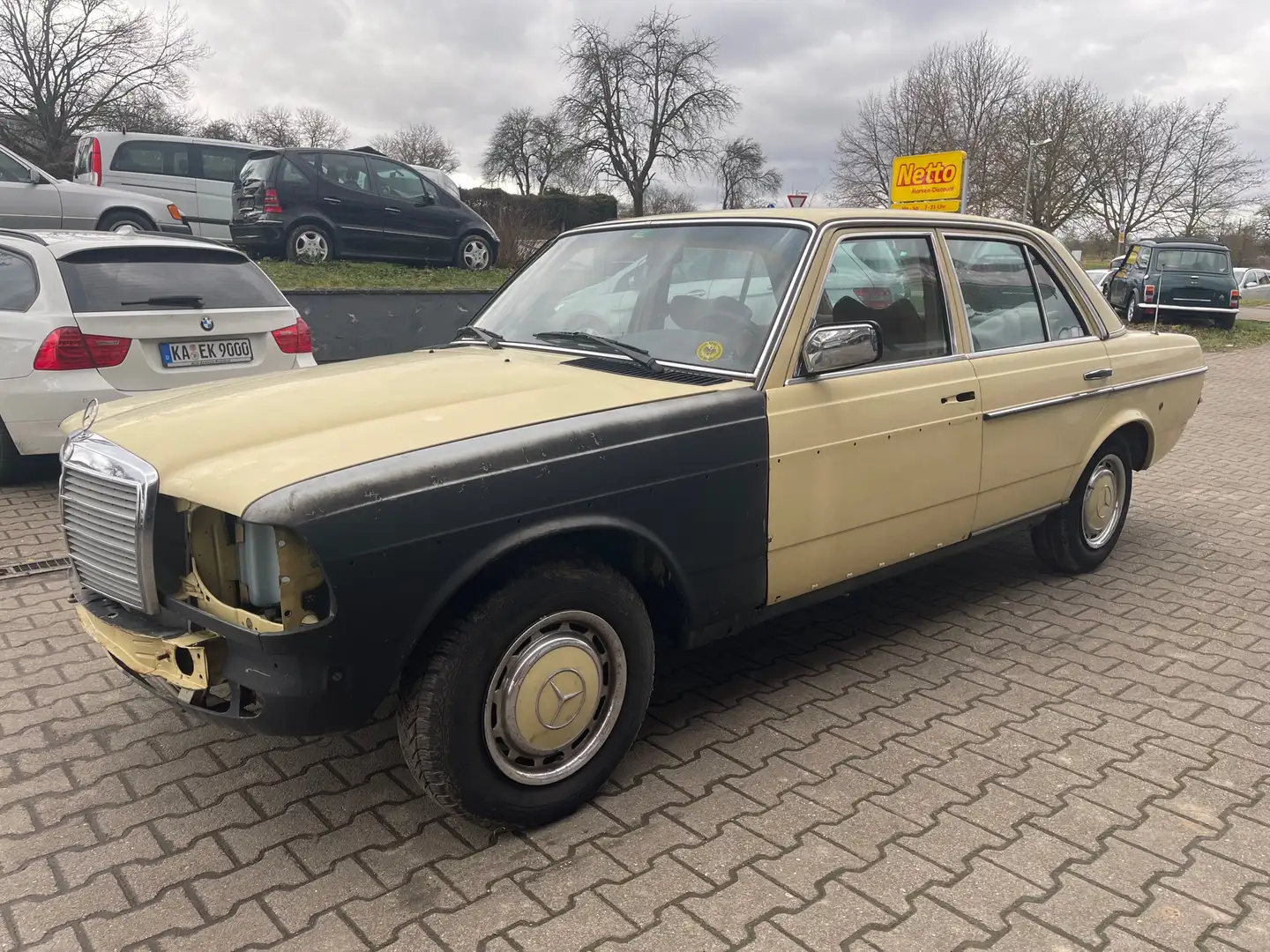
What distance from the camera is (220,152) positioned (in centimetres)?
1644

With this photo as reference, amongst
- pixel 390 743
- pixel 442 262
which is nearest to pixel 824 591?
pixel 390 743

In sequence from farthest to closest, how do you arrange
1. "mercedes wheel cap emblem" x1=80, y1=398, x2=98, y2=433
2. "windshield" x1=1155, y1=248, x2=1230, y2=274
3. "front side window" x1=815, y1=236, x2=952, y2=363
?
"windshield" x1=1155, y1=248, x2=1230, y2=274, "front side window" x1=815, y1=236, x2=952, y2=363, "mercedes wheel cap emblem" x1=80, y1=398, x2=98, y2=433

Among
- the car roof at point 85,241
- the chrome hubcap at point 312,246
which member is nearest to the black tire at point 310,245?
the chrome hubcap at point 312,246

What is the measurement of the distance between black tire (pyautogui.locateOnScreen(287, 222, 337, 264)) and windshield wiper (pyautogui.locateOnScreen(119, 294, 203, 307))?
8433mm

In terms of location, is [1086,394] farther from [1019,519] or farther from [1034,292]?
[1019,519]

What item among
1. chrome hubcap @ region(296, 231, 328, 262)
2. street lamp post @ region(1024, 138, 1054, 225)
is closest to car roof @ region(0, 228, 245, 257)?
chrome hubcap @ region(296, 231, 328, 262)

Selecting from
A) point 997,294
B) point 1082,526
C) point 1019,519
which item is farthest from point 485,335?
point 1082,526

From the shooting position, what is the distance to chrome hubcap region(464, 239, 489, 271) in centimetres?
1584

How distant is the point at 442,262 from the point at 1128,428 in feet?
40.4

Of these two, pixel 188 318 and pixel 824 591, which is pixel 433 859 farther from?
pixel 188 318

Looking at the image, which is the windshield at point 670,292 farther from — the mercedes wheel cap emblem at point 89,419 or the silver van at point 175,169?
the silver van at point 175,169

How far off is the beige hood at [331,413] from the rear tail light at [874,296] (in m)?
A: 0.85

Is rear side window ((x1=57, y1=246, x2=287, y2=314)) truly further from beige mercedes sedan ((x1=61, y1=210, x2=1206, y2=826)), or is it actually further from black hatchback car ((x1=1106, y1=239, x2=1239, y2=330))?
black hatchback car ((x1=1106, y1=239, x2=1239, y2=330))

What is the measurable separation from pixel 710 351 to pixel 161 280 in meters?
4.16
